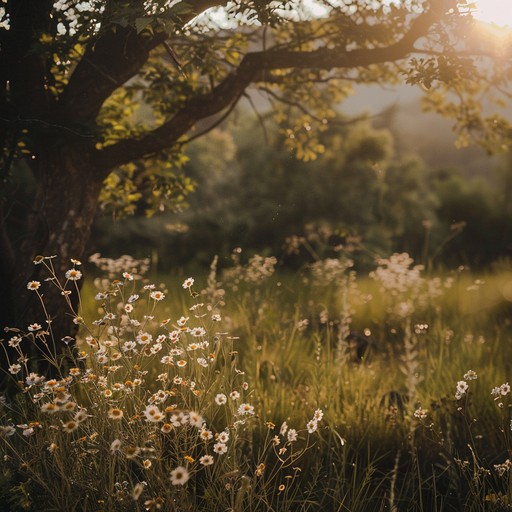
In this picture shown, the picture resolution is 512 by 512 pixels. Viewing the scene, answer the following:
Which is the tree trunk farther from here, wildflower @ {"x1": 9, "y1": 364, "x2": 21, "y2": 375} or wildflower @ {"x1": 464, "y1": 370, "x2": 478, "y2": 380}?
wildflower @ {"x1": 464, "y1": 370, "x2": 478, "y2": 380}

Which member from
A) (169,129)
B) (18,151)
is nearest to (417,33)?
(169,129)

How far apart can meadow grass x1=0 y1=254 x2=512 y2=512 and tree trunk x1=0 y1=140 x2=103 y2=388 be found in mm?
119

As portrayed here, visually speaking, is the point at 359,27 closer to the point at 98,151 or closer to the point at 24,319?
the point at 98,151

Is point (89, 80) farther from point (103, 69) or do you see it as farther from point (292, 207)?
point (292, 207)

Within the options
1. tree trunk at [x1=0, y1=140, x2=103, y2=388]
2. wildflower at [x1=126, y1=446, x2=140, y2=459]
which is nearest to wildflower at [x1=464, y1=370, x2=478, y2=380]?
wildflower at [x1=126, y1=446, x2=140, y2=459]

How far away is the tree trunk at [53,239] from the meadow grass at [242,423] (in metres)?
0.12

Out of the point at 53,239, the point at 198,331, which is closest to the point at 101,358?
the point at 198,331

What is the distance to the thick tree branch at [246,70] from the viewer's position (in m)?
5.25

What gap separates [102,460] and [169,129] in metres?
3.27

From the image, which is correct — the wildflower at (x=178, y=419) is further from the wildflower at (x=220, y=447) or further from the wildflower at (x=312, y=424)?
the wildflower at (x=312, y=424)

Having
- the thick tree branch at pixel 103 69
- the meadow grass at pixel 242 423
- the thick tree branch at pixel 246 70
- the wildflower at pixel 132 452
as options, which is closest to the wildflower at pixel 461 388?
the meadow grass at pixel 242 423

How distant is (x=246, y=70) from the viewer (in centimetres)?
532

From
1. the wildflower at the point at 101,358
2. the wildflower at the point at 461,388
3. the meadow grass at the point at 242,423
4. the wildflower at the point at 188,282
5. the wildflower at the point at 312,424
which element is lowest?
the meadow grass at the point at 242,423

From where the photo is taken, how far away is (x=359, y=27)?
5.46 m
